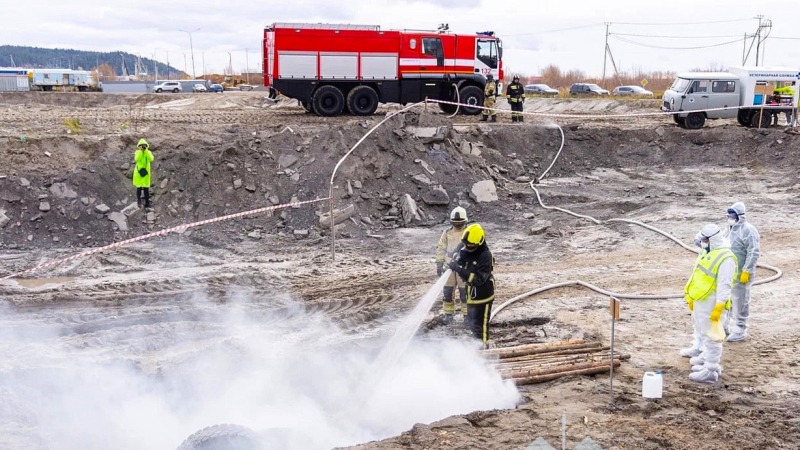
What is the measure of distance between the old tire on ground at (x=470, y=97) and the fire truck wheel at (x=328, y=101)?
429 cm

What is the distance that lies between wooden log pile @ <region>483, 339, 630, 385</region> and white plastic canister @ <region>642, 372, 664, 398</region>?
2.01 feet

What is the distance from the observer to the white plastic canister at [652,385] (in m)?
7.43

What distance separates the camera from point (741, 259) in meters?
8.98

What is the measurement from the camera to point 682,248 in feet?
44.4

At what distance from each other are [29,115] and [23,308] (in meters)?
13.1

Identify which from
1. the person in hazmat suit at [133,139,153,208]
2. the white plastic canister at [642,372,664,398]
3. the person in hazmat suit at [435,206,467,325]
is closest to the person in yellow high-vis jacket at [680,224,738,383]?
the white plastic canister at [642,372,664,398]

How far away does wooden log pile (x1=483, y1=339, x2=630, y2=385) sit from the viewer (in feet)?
26.4

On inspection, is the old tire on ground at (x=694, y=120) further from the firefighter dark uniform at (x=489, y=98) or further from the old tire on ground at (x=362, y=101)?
the old tire on ground at (x=362, y=101)

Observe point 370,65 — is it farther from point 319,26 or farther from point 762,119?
point 762,119

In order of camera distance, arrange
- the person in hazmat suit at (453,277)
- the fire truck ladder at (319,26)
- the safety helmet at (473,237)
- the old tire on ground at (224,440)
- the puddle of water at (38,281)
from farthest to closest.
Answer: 1. the fire truck ladder at (319,26)
2. the puddle of water at (38,281)
3. the person in hazmat suit at (453,277)
4. the safety helmet at (473,237)
5. the old tire on ground at (224,440)


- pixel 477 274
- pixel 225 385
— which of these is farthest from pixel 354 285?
pixel 225 385

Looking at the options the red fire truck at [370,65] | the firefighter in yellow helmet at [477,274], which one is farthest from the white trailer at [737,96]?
the firefighter in yellow helmet at [477,274]

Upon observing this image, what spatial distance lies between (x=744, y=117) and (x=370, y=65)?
505 inches

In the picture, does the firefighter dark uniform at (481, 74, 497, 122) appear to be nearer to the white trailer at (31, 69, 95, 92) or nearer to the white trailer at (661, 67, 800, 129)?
the white trailer at (661, 67, 800, 129)
